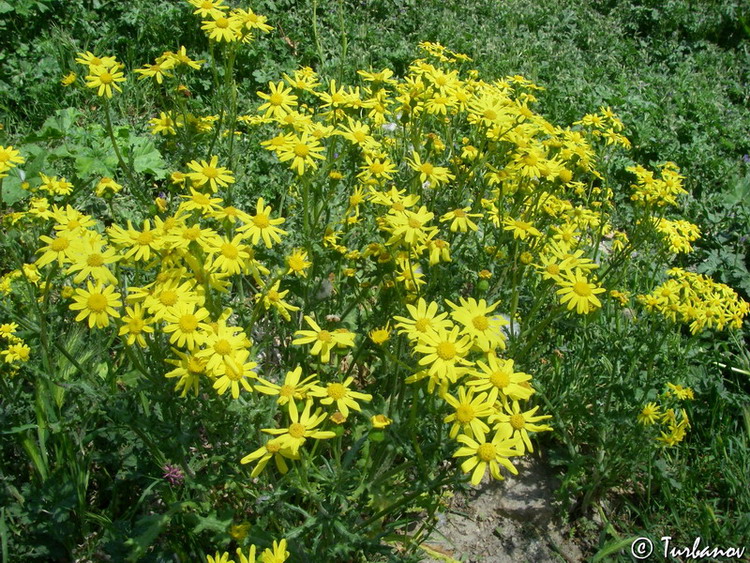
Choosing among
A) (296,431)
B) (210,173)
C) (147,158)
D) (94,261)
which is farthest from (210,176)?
(147,158)

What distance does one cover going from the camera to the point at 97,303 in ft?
6.10

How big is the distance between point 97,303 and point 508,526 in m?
2.04

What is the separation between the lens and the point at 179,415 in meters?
1.97

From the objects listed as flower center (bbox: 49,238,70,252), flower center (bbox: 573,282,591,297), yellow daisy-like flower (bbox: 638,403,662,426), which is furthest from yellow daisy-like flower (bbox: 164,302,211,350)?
yellow daisy-like flower (bbox: 638,403,662,426)

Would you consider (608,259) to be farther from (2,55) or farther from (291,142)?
(2,55)

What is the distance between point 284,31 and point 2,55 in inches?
88.0

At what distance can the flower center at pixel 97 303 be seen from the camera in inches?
73.2

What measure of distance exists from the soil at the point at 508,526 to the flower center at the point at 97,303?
1.64 meters

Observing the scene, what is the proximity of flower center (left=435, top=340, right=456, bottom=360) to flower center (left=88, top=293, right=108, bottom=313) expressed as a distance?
100cm

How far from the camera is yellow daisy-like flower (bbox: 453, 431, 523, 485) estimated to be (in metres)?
1.67

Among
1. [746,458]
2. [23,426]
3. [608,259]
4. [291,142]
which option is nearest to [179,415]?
[23,426]

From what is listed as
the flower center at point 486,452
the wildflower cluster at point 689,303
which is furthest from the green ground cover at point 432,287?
the flower center at point 486,452

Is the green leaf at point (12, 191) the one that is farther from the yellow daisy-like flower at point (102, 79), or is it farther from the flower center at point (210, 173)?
the flower center at point (210, 173)

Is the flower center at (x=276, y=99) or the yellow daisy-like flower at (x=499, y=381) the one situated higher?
the flower center at (x=276, y=99)
